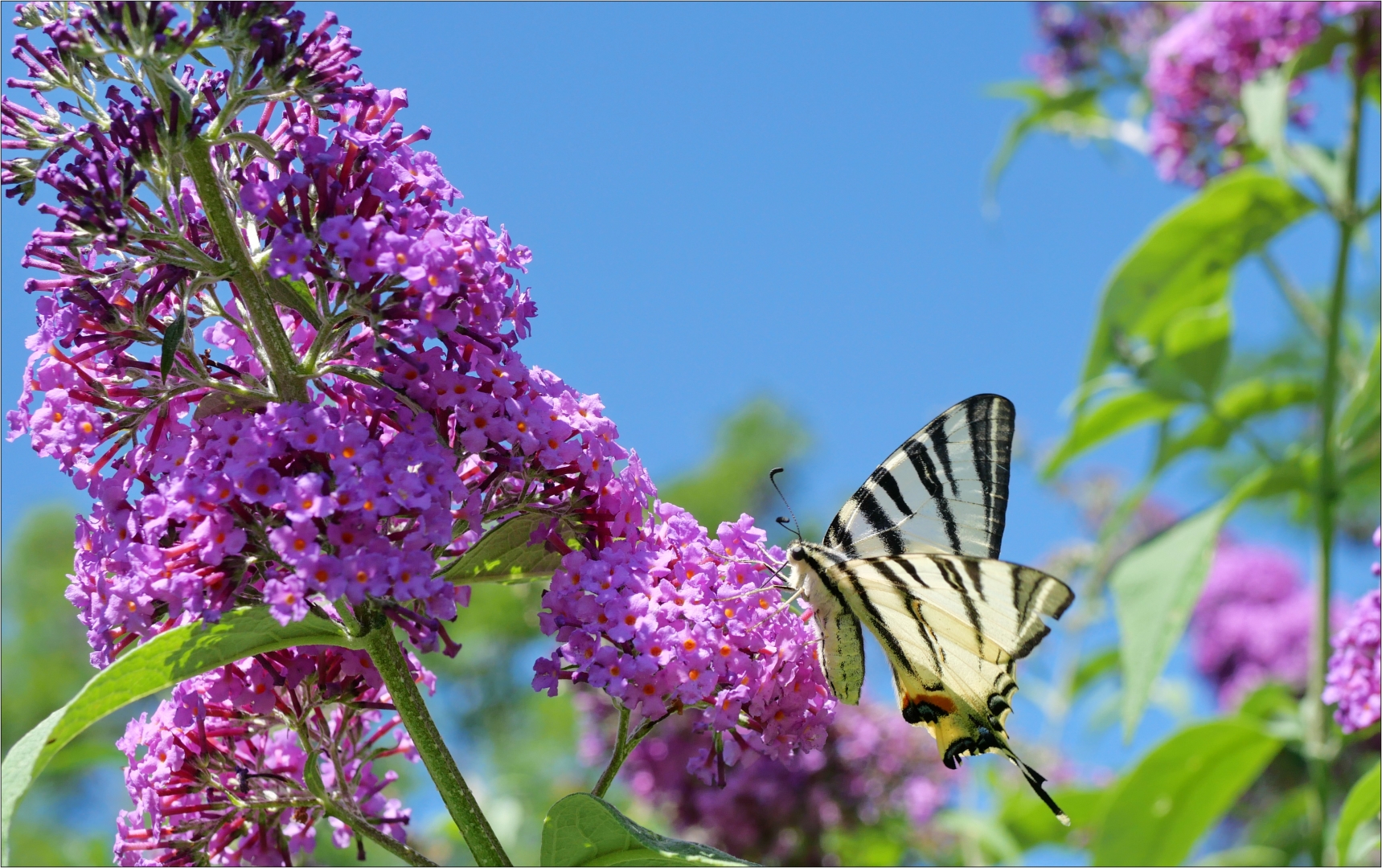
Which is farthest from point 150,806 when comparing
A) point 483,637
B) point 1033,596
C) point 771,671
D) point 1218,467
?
point 483,637

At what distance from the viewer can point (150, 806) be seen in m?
2.01

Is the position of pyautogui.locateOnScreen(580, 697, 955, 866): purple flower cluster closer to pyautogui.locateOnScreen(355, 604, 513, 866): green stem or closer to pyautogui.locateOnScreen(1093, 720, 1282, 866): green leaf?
pyautogui.locateOnScreen(1093, 720, 1282, 866): green leaf

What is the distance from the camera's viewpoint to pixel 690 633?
6.40 ft

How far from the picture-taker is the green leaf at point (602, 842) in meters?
1.77

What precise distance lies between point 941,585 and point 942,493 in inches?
9.0

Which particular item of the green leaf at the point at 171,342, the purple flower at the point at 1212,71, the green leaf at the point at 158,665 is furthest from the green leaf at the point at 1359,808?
the purple flower at the point at 1212,71

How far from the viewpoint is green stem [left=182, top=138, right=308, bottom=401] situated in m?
1.82

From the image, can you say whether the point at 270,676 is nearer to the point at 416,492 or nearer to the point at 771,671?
the point at 416,492

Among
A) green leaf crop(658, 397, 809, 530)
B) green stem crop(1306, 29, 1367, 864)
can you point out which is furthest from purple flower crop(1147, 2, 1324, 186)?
green leaf crop(658, 397, 809, 530)

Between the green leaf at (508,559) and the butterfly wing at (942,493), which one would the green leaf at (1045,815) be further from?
the green leaf at (508,559)

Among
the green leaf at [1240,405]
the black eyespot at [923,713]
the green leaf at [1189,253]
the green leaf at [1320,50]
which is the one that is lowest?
the black eyespot at [923,713]

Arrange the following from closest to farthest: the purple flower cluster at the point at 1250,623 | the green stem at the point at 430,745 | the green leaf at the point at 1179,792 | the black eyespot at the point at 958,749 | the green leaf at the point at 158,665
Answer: the green leaf at the point at 158,665, the green stem at the point at 430,745, the black eyespot at the point at 958,749, the green leaf at the point at 1179,792, the purple flower cluster at the point at 1250,623

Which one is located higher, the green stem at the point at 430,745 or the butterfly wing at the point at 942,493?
the butterfly wing at the point at 942,493

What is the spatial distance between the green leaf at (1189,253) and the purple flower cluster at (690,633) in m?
2.54
